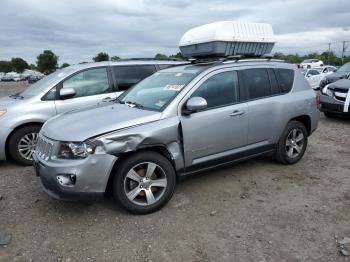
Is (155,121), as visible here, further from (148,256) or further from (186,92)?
(148,256)

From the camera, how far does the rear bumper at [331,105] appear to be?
29.3ft

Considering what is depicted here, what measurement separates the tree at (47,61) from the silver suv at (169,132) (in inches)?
3086

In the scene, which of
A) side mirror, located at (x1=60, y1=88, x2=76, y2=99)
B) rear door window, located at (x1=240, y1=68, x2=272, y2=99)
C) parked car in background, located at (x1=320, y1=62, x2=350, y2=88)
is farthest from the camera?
parked car in background, located at (x1=320, y1=62, x2=350, y2=88)

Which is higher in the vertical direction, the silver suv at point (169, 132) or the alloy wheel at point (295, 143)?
the silver suv at point (169, 132)

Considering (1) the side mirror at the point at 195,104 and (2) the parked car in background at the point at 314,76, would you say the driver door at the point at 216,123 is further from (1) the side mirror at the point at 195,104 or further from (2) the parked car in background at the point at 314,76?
(2) the parked car in background at the point at 314,76

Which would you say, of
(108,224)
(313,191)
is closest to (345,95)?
(313,191)

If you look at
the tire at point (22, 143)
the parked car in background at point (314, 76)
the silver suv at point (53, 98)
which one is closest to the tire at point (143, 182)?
the silver suv at point (53, 98)

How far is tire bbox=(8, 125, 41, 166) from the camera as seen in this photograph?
18.2ft

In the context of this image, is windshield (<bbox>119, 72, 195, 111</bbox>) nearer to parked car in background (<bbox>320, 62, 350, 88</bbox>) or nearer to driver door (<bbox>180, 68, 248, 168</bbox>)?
driver door (<bbox>180, 68, 248, 168</bbox>)

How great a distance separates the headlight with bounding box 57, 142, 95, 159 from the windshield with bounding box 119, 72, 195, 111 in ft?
3.27

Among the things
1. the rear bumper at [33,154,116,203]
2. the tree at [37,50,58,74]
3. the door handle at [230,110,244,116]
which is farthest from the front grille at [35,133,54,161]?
the tree at [37,50,58,74]

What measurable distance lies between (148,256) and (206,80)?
7.43 feet

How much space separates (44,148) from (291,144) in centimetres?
371

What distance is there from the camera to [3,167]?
5703mm
